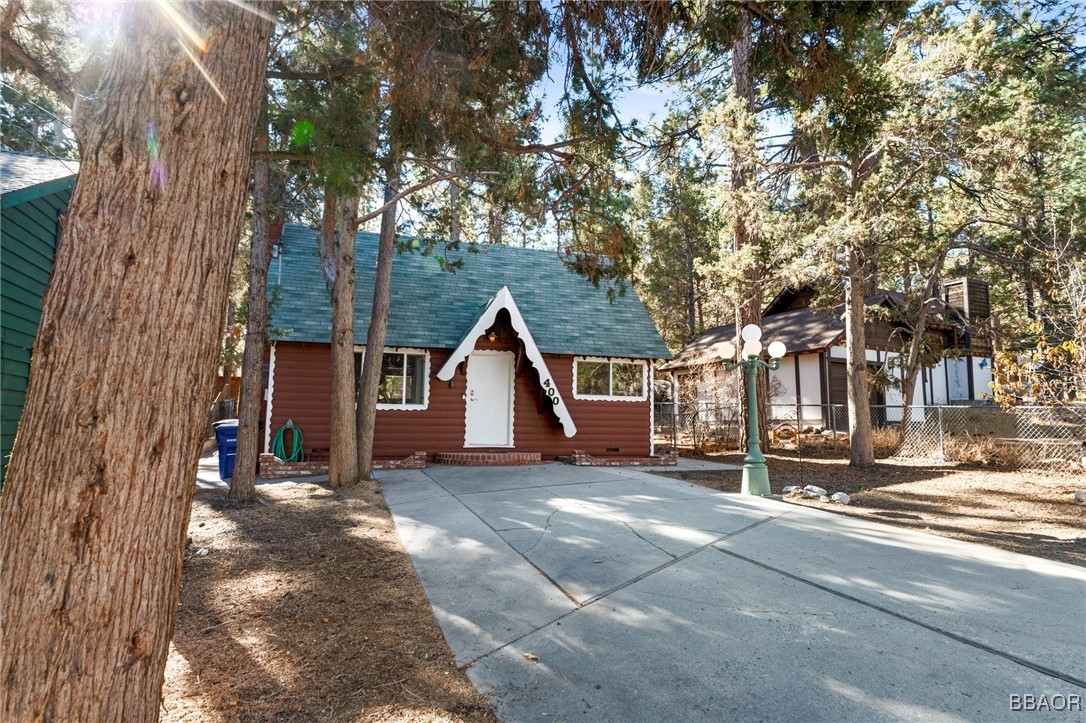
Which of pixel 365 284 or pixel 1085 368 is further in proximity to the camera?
pixel 365 284

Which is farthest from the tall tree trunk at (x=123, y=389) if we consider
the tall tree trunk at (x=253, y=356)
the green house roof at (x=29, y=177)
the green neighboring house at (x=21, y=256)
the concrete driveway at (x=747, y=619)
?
the tall tree trunk at (x=253, y=356)

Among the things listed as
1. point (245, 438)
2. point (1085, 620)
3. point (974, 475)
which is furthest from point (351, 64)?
point (974, 475)

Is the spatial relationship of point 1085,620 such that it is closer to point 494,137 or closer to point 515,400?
point 494,137

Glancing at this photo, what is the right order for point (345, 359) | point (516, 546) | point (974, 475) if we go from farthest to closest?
point (974, 475) < point (345, 359) < point (516, 546)

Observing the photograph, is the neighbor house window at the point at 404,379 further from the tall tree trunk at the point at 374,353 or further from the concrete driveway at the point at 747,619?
the concrete driveway at the point at 747,619

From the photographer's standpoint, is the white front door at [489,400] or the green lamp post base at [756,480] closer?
the green lamp post base at [756,480]

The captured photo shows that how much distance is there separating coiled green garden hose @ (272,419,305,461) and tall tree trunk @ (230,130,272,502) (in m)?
3.29

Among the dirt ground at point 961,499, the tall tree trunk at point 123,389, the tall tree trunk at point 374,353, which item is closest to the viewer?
the tall tree trunk at point 123,389

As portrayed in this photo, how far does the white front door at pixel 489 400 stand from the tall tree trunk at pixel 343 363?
412 centimetres

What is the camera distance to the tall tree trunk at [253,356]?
8211 mm

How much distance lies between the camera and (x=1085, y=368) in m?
8.73

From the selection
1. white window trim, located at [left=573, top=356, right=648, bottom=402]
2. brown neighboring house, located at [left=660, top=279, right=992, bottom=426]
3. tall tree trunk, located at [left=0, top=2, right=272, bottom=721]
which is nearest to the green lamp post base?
white window trim, located at [left=573, top=356, right=648, bottom=402]

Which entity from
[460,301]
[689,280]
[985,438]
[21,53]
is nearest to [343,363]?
[460,301]

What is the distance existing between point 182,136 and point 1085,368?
12022 mm
